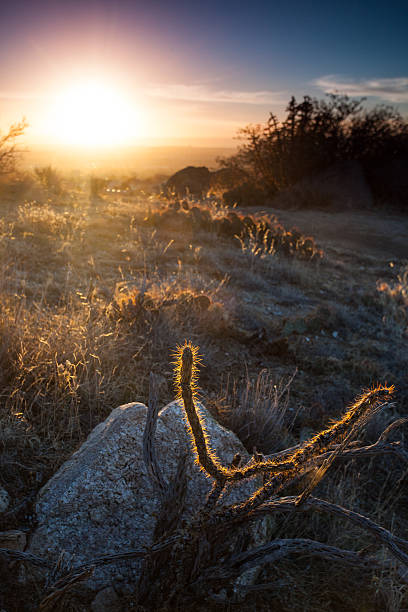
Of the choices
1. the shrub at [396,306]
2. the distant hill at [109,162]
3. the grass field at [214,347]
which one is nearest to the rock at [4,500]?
the grass field at [214,347]

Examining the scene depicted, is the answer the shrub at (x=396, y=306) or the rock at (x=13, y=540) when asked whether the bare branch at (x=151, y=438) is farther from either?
the shrub at (x=396, y=306)

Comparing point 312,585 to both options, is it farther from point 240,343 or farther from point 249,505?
point 240,343

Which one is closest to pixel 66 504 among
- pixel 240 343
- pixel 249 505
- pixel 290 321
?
pixel 249 505

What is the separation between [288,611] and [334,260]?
8.17 metres

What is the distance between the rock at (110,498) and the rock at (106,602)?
0.09ft

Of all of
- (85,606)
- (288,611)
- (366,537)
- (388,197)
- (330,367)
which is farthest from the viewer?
(388,197)

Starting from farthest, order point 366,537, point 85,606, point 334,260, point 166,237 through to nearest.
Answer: point 334,260 < point 166,237 < point 366,537 < point 85,606

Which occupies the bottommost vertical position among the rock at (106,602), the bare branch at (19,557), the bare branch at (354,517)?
the rock at (106,602)

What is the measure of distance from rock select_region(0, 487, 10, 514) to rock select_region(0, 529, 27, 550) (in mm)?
210

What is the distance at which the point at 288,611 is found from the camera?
1588 mm

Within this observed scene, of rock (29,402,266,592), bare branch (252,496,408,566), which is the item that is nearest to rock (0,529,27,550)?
rock (29,402,266,592)

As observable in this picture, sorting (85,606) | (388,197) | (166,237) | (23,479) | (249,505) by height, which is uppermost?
(388,197)

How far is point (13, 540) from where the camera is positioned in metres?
1.46

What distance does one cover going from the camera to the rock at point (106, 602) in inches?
54.9
